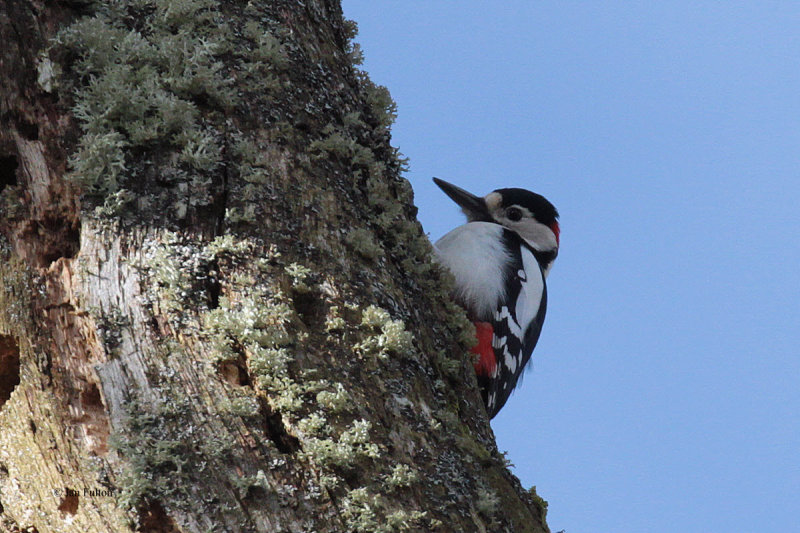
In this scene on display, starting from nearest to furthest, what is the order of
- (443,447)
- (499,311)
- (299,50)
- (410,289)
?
(443,447) < (410,289) < (299,50) < (499,311)

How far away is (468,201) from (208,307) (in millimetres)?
3058

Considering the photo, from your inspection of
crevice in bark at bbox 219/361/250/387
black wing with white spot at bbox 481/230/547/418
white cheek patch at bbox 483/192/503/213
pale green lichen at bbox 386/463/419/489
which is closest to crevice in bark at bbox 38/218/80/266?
crevice in bark at bbox 219/361/250/387

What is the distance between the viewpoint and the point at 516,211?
482 centimetres

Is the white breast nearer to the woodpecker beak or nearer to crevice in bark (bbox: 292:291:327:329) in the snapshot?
the woodpecker beak

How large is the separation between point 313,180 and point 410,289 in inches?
15.4

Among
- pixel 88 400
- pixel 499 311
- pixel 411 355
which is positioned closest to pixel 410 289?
pixel 411 355

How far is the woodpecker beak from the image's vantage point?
15.5 feet

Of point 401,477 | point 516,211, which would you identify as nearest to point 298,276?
point 401,477

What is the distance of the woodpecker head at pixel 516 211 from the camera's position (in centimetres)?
475

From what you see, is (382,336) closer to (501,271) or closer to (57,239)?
(57,239)

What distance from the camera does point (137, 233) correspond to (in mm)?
1885

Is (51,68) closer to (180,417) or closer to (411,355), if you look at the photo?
(180,417)

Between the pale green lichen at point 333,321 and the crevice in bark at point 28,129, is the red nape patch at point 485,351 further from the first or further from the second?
the crevice in bark at point 28,129

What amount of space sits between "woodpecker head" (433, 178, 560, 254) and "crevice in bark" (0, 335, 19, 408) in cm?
314
